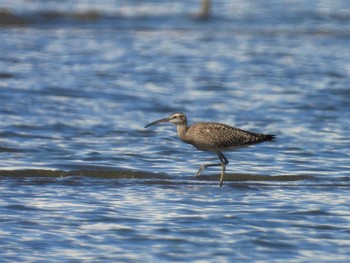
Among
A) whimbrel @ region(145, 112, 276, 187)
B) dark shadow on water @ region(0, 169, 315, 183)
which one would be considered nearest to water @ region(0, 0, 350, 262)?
dark shadow on water @ region(0, 169, 315, 183)

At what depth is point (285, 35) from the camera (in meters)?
32.6

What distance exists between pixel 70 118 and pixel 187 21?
16.9 metres

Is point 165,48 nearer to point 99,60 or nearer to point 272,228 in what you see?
point 99,60

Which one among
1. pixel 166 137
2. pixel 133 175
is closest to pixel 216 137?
pixel 133 175

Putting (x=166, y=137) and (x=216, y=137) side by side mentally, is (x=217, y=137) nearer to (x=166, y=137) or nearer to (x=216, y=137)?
(x=216, y=137)

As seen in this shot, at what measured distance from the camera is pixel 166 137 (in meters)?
17.5

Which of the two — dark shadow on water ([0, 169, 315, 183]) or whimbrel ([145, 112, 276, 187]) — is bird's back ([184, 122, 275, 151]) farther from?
dark shadow on water ([0, 169, 315, 183])

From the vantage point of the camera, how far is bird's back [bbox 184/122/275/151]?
1387cm

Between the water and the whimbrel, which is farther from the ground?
the whimbrel

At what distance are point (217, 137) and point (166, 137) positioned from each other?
372 cm

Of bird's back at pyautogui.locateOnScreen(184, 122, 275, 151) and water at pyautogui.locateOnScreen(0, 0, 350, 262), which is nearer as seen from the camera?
water at pyautogui.locateOnScreen(0, 0, 350, 262)

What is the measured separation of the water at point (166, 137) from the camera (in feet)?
34.4

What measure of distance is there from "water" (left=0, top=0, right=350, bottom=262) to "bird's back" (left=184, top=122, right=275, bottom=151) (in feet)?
1.34

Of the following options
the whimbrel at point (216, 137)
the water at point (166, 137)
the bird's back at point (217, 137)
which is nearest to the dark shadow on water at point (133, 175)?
the water at point (166, 137)
